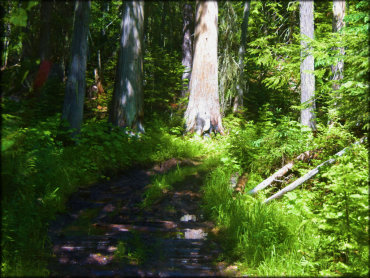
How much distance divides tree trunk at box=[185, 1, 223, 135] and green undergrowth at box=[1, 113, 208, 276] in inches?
40.7

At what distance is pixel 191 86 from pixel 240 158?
467 centimetres

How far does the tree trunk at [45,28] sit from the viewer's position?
8.73 metres

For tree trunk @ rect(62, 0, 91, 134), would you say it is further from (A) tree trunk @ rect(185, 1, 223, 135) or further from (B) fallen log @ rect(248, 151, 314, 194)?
(B) fallen log @ rect(248, 151, 314, 194)

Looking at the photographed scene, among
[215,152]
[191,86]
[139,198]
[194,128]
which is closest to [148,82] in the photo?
[191,86]

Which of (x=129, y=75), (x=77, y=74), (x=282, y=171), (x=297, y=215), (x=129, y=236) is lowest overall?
(x=129, y=236)

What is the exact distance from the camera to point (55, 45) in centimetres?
1063

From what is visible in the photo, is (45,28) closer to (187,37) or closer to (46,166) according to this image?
(46,166)

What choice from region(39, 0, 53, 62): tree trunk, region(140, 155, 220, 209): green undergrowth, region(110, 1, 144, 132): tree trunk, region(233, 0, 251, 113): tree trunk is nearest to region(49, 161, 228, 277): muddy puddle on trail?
region(140, 155, 220, 209): green undergrowth

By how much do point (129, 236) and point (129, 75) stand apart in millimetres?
6044

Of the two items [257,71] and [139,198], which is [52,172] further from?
[257,71]

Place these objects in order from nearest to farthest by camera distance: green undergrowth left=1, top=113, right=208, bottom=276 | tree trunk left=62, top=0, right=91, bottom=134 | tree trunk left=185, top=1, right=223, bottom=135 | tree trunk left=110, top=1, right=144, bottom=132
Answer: green undergrowth left=1, top=113, right=208, bottom=276, tree trunk left=62, top=0, right=91, bottom=134, tree trunk left=110, top=1, right=144, bottom=132, tree trunk left=185, top=1, right=223, bottom=135

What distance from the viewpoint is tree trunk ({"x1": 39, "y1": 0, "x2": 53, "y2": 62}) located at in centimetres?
873

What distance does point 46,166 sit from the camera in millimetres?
4820

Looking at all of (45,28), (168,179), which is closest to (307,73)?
(168,179)
